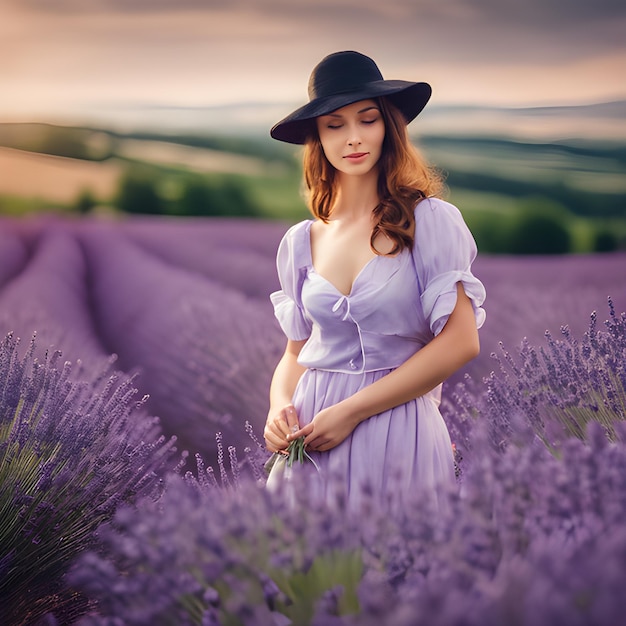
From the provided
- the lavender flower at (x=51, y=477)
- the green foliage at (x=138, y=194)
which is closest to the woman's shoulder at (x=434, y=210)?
the lavender flower at (x=51, y=477)

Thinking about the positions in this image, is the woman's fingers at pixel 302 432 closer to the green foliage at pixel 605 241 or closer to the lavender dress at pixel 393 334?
the lavender dress at pixel 393 334

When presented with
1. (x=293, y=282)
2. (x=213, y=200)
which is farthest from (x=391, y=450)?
(x=213, y=200)

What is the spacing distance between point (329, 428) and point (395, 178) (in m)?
0.43

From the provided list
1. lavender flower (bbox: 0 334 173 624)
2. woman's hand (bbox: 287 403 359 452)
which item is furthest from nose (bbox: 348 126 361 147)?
lavender flower (bbox: 0 334 173 624)

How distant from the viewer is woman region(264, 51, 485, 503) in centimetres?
119

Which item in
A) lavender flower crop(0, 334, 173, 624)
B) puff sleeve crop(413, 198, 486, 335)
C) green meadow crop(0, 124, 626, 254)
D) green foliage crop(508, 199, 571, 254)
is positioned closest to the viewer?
puff sleeve crop(413, 198, 486, 335)

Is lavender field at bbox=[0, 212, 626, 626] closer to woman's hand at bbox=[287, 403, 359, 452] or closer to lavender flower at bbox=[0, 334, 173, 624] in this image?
lavender flower at bbox=[0, 334, 173, 624]

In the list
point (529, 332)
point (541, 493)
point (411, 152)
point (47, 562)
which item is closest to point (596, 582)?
point (541, 493)

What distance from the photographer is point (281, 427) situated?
126 centimetres

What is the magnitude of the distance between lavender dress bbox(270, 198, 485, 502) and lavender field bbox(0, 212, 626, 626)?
3.8 inches

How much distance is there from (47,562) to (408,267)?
31.2 inches

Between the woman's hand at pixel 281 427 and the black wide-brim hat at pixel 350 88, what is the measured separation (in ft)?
1.54

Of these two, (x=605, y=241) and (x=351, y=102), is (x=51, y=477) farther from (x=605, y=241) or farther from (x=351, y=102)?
(x=605, y=241)

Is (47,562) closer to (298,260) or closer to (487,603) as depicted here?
(298,260)
